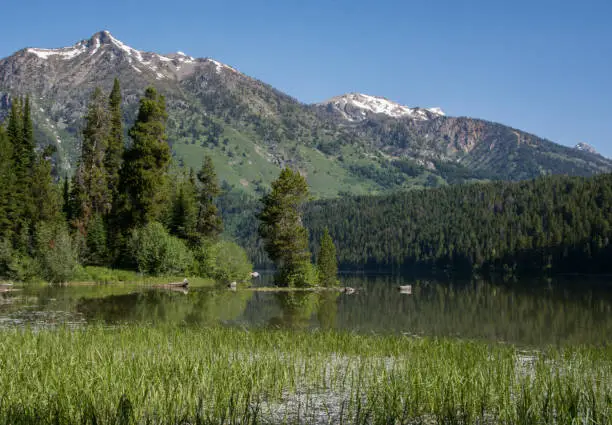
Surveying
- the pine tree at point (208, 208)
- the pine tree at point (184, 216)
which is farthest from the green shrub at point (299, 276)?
the pine tree at point (208, 208)

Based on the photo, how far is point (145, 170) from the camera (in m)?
70.8

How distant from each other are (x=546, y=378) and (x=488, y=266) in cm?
18492

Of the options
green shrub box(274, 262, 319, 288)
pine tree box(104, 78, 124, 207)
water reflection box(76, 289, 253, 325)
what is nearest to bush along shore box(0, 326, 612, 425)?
water reflection box(76, 289, 253, 325)

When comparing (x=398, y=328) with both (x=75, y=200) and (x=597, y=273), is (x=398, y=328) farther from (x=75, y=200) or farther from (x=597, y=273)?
(x=597, y=273)

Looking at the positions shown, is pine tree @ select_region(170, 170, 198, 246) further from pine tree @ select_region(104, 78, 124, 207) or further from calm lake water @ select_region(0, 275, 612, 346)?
calm lake water @ select_region(0, 275, 612, 346)

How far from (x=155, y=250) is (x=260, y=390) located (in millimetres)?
60245

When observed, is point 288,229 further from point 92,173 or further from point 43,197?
point 43,197

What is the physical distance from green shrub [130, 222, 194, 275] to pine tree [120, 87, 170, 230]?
2176 millimetres

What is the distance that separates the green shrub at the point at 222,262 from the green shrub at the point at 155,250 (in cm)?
728

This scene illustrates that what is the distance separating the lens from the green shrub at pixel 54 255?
63.6 meters

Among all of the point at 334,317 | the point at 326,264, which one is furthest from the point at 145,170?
the point at 334,317

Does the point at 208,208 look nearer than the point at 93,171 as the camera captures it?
No

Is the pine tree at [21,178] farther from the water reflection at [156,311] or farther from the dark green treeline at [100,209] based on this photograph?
the water reflection at [156,311]

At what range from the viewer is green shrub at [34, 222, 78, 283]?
2505 inches
